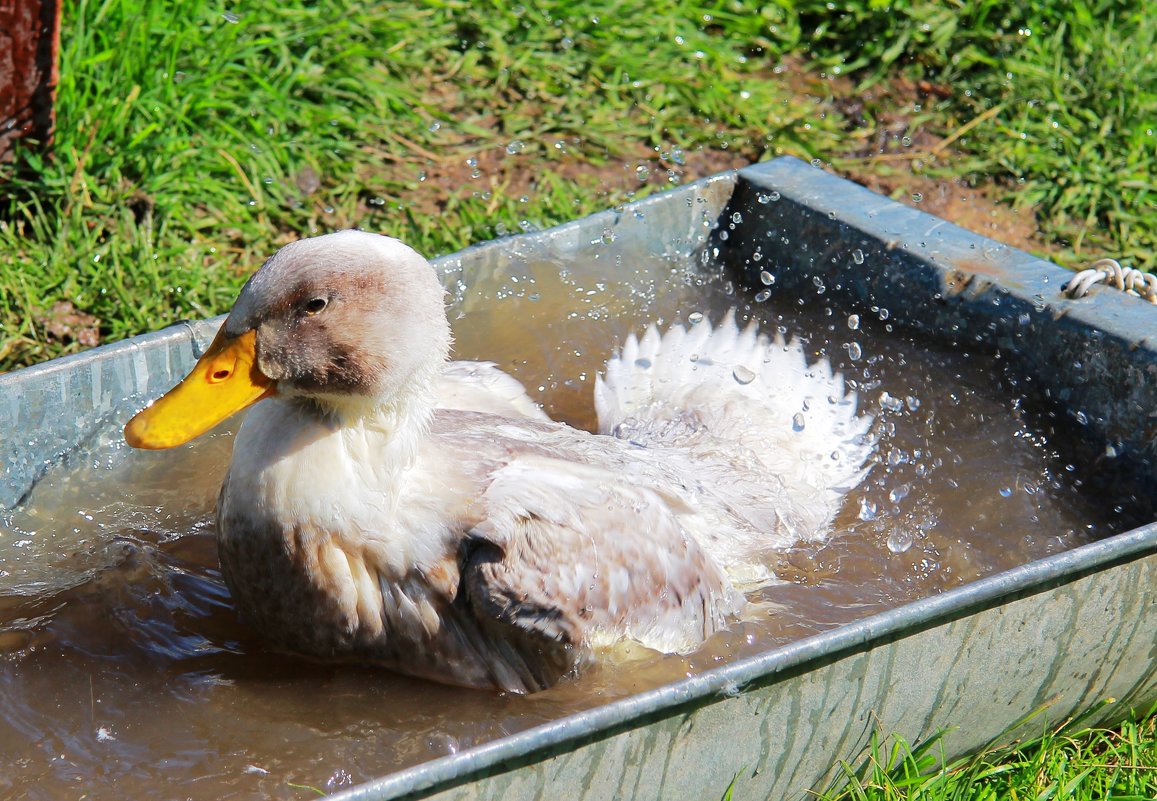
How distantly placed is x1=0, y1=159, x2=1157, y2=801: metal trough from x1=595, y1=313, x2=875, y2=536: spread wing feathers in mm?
386

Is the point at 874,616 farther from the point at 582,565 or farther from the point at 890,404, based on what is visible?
the point at 890,404

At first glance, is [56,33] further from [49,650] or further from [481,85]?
[49,650]

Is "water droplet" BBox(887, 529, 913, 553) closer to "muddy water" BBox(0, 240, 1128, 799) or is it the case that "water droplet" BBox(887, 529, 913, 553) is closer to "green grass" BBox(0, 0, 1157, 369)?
"muddy water" BBox(0, 240, 1128, 799)

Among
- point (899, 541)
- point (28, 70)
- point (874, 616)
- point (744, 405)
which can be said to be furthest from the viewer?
point (28, 70)

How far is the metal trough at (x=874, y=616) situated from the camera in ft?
7.70

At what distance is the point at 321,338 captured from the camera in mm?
2600

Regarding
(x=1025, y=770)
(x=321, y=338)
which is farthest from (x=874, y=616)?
(x=321, y=338)

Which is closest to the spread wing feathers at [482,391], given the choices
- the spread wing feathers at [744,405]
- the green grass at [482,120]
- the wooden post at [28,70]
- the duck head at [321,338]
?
the spread wing feathers at [744,405]

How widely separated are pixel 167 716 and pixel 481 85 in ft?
11.0

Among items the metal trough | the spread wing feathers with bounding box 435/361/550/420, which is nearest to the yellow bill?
the metal trough

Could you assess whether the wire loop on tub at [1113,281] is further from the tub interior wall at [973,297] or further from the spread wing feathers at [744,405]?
the spread wing feathers at [744,405]

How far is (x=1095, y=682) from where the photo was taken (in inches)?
117

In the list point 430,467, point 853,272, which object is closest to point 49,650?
point 430,467

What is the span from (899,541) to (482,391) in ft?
3.62
